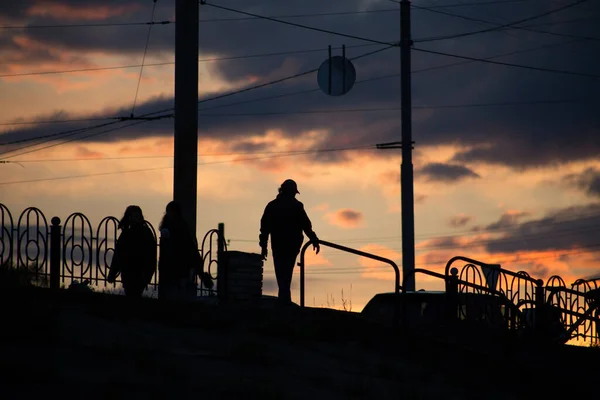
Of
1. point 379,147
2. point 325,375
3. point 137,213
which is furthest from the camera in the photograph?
point 379,147

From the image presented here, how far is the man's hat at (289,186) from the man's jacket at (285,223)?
4.4 inches

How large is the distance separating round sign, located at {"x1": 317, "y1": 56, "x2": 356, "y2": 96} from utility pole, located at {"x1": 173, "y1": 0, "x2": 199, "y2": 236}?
29.5 feet

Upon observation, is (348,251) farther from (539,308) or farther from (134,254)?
(539,308)

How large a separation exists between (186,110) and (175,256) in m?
3.28

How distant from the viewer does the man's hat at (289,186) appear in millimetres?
19614

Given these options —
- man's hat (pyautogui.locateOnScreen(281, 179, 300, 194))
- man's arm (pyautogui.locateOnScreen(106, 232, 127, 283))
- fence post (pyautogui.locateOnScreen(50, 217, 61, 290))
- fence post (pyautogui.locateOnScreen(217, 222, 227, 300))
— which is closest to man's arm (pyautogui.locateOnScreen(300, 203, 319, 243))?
man's hat (pyautogui.locateOnScreen(281, 179, 300, 194))

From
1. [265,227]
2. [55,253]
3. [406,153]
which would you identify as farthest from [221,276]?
[406,153]

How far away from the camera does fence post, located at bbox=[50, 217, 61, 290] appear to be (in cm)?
1983

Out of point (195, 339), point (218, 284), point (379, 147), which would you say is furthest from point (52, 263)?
A: point (379, 147)

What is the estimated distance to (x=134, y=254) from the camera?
1881cm

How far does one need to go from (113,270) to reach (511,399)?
7.03 metres

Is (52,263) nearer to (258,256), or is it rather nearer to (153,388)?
(258,256)

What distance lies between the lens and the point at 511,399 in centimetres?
1548

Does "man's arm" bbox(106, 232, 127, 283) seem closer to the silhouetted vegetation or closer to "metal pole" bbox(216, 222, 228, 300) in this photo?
the silhouetted vegetation
